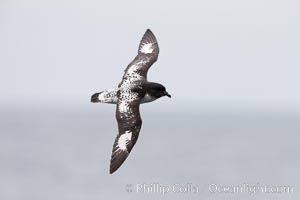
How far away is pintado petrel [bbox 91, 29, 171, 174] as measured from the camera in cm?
3544

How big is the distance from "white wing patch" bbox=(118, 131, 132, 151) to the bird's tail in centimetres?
182

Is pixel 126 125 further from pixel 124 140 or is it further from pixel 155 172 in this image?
pixel 155 172

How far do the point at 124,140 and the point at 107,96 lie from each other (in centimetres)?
246

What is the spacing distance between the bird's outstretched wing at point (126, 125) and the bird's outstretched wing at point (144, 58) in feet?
6.14

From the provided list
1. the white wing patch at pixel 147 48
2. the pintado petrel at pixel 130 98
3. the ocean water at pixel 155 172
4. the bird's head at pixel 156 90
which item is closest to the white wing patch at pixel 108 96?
the pintado petrel at pixel 130 98

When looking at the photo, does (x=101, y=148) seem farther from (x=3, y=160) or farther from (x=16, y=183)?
(x=16, y=183)

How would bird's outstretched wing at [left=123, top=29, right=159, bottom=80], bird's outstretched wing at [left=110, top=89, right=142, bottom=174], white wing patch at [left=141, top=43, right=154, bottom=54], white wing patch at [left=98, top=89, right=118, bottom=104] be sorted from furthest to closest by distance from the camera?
white wing patch at [left=141, top=43, right=154, bottom=54] → bird's outstretched wing at [left=123, top=29, right=159, bottom=80] → white wing patch at [left=98, top=89, right=118, bottom=104] → bird's outstretched wing at [left=110, top=89, right=142, bottom=174]

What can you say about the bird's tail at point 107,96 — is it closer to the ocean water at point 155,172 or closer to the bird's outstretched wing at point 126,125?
the bird's outstretched wing at point 126,125

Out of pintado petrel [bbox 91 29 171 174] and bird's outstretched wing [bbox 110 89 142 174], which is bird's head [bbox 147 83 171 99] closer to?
pintado petrel [bbox 91 29 171 174]

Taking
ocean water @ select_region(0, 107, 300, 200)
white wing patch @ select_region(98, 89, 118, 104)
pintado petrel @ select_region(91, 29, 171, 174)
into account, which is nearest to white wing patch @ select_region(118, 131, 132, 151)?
pintado petrel @ select_region(91, 29, 171, 174)

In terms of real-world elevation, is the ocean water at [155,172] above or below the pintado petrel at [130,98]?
below

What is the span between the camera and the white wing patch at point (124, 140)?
116 ft

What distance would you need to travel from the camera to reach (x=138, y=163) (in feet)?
336

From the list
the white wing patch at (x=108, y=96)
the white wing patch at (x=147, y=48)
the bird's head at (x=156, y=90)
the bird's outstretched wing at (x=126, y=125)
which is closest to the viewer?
the bird's outstretched wing at (x=126, y=125)
